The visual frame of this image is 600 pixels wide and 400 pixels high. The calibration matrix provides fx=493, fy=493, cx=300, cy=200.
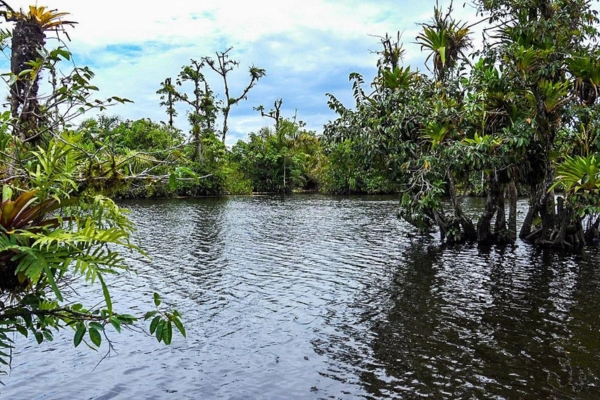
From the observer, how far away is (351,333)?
361 inches

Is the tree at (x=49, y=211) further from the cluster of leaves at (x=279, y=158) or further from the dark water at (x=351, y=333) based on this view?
the cluster of leaves at (x=279, y=158)

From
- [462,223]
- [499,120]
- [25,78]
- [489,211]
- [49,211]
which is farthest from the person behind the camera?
[462,223]

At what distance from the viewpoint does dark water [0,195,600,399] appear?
7012 millimetres

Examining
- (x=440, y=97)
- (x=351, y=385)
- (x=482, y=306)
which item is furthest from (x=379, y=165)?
(x=351, y=385)

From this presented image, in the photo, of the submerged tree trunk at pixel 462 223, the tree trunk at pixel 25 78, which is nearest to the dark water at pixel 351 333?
the submerged tree trunk at pixel 462 223

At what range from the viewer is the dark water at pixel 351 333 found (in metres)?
7.01

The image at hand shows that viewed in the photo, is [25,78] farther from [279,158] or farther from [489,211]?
[279,158]

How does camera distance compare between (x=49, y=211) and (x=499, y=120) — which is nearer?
(x=49, y=211)

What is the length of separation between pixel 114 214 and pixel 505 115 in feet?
47.5

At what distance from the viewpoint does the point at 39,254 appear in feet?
9.59

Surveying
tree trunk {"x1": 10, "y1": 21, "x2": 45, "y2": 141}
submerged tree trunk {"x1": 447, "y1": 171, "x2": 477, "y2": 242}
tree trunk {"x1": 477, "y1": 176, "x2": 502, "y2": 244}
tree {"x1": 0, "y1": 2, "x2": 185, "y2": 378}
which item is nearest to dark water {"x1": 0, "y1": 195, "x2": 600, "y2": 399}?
tree trunk {"x1": 477, "y1": 176, "x2": 502, "y2": 244}

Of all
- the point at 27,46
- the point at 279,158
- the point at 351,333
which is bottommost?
the point at 351,333

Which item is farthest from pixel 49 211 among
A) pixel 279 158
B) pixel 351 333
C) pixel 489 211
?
pixel 279 158

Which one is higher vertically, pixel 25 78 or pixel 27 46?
pixel 27 46
